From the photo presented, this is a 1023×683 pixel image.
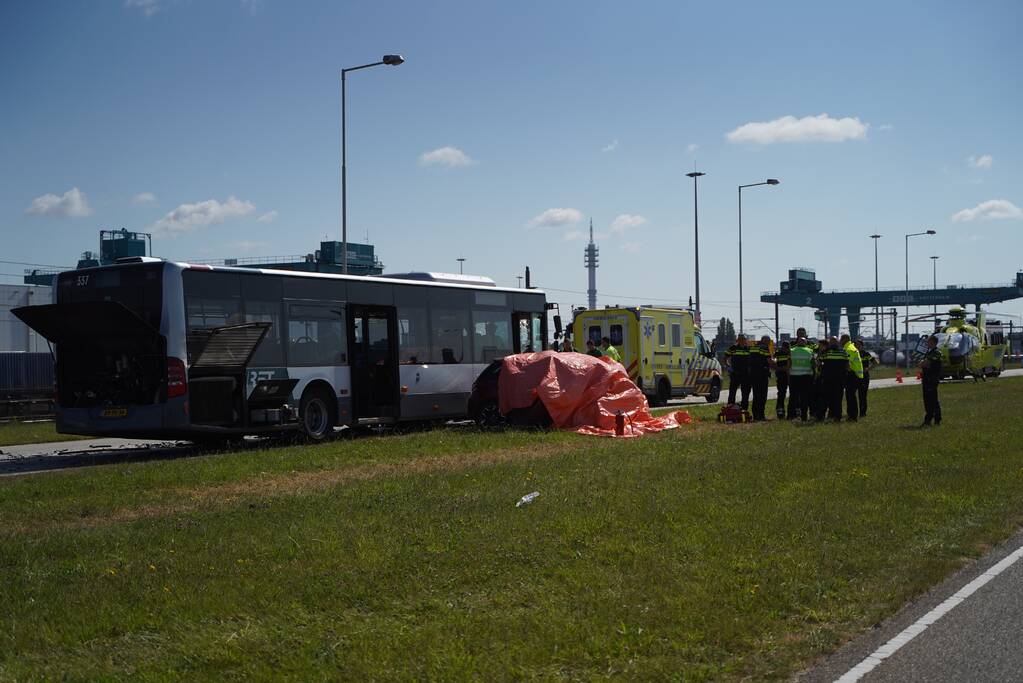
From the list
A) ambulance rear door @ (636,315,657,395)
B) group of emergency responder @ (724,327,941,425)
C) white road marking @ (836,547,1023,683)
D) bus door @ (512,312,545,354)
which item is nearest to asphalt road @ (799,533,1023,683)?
white road marking @ (836,547,1023,683)

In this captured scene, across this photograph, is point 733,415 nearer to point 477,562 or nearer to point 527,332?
point 527,332

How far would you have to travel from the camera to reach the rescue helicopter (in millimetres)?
47375

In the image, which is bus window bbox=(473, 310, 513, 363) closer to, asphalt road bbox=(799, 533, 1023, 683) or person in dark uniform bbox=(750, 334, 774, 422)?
person in dark uniform bbox=(750, 334, 774, 422)

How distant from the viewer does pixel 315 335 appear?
795 inches

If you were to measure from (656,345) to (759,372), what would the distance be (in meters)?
6.04

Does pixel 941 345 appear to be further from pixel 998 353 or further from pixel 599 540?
pixel 599 540

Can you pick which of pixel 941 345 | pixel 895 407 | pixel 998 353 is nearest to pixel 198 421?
pixel 895 407

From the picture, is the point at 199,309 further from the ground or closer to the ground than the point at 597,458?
further from the ground

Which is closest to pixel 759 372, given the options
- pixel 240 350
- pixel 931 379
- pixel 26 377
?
pixel 931 379

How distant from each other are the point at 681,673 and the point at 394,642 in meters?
1.62

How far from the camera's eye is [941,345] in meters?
46.9

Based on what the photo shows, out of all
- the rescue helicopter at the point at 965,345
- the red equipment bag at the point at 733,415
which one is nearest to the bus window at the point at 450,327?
the red equipment bag at the point at 733,415

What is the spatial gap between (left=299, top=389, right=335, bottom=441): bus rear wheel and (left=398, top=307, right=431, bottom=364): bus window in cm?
199

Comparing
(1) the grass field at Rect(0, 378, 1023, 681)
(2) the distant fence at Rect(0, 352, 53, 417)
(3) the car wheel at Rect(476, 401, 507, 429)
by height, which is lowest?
(1) the grass field at Rect(0, 378, 1023, 681)
